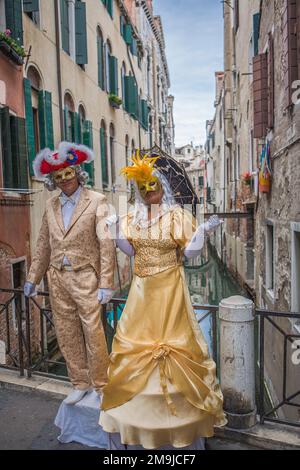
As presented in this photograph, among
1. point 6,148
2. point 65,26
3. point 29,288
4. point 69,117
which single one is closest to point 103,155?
point 69,117

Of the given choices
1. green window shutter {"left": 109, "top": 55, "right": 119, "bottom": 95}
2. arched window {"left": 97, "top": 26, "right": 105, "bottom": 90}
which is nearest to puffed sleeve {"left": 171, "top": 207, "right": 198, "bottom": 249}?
arched window {"left": 97, "top": 26, "right": 105, "bottom": 90}

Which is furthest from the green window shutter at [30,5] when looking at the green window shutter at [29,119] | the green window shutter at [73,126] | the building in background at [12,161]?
the green window shutter at [73,126]

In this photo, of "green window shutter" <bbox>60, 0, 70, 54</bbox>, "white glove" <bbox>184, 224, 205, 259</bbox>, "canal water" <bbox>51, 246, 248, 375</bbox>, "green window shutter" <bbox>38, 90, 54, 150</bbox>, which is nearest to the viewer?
"white glove" <bbox>184, 224, 205, 259</bbox>

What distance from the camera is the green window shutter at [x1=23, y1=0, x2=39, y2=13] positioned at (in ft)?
26.8

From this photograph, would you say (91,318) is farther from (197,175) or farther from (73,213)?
(197,175)

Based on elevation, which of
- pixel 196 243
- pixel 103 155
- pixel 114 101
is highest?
pixel 114 101

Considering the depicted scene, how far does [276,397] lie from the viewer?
286 inches

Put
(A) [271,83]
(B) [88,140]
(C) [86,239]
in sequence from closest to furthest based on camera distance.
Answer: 1. (C) [86,239]
2. (A) [271,83]
3. (B) [88,140]

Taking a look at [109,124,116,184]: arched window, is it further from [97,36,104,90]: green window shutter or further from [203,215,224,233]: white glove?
[203,215,224,233]: white glove

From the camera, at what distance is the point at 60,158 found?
290cm

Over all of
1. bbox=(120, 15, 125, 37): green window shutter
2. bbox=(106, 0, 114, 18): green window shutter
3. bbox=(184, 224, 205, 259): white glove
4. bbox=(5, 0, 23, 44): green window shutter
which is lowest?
bbox=(184, 224, 205, 259): white glove

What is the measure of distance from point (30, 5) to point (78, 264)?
23.8 ft

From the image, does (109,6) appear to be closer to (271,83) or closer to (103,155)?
(103,155)
